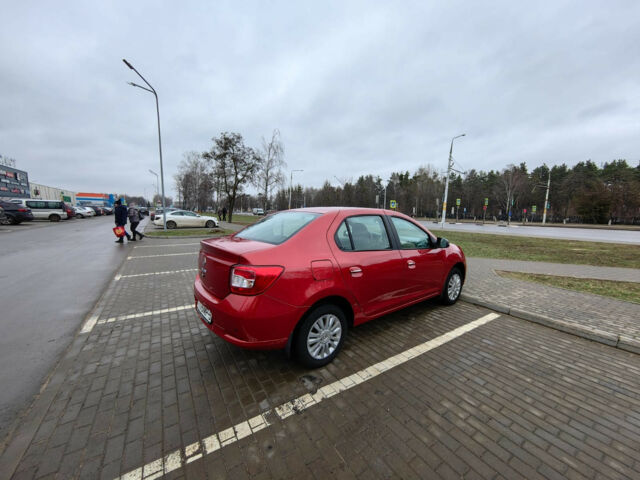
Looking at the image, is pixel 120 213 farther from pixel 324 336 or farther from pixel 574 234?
pixel 574 234

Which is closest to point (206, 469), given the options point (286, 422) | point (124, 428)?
point (286, 422)

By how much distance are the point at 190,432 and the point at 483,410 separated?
8.01ft

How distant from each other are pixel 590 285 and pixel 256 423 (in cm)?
767

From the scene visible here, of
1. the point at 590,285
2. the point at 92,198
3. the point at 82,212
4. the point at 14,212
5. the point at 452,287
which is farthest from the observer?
the point at 92,198

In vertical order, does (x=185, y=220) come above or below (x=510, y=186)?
below

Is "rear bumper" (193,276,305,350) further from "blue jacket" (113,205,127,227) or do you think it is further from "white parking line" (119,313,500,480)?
"blue jacket" (113,205,127,227)

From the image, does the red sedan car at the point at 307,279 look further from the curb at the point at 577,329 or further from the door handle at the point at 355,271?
the curb at the point at 577,329

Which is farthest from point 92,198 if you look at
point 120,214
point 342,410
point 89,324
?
point 342,410

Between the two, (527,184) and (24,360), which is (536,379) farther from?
(527,184)

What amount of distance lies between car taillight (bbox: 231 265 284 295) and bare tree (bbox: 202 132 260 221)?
74.7 feet

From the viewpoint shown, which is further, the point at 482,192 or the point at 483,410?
the point at 482,192

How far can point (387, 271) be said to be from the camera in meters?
3.25

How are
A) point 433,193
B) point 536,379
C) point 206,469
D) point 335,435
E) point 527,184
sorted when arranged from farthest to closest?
point 433,193 → point 527,184 → point 536,379 → point 335,435 → point 206,469

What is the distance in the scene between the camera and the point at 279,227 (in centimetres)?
312
